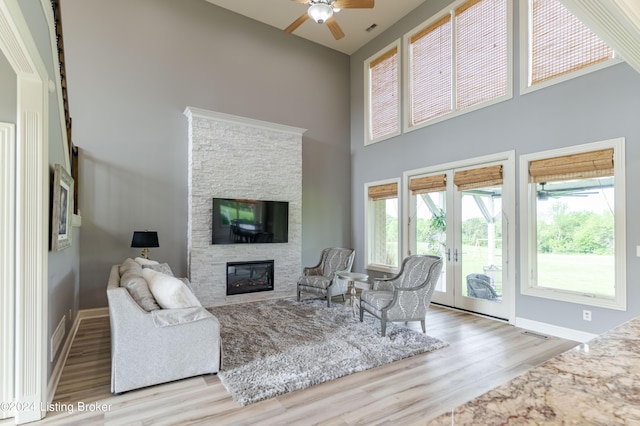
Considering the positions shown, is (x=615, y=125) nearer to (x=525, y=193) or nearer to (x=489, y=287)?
(x=525, y=193)

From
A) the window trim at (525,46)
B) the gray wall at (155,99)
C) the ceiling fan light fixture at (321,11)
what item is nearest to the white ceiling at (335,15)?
the gray wall at (155,99)

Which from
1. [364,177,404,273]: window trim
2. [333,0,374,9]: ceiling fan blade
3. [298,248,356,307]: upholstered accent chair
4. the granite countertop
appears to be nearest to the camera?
the granite countertop

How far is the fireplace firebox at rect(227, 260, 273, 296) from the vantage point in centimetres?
575

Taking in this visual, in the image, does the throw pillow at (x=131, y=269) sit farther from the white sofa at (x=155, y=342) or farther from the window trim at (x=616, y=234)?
the window trim at (x=616, y=234)

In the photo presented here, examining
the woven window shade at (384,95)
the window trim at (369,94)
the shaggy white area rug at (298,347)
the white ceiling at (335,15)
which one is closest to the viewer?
the shaggy white area rug at (298,347)

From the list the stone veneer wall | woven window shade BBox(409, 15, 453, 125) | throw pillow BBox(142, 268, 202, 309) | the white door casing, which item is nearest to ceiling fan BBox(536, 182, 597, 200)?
woven window shade BBox(409, 15, 453, 125)

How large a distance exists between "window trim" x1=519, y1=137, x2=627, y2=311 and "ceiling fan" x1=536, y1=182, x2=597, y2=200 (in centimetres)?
12

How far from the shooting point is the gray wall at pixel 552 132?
11.6ft

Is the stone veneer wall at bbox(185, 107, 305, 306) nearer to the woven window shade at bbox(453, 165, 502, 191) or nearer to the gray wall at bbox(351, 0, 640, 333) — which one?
the gray wall at bbox(351, 0, 640, 333)

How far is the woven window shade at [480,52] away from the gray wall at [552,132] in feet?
0.79

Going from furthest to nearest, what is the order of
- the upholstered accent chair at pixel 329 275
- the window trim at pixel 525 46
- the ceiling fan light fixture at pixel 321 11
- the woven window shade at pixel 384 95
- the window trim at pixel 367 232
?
the woven window shade at pixel 384 95, the window trim at pixel 367 232, the upholstered accent chair at pixel 329 275, the window trim at pixel 525 46, the ceiling fan light fixture at pixel 321 11

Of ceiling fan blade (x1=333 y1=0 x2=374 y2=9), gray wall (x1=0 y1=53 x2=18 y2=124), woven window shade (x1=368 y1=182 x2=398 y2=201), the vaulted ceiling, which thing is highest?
the vaulted ceiling

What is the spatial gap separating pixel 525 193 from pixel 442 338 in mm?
2269

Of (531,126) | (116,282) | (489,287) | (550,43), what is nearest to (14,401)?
(116,282)
